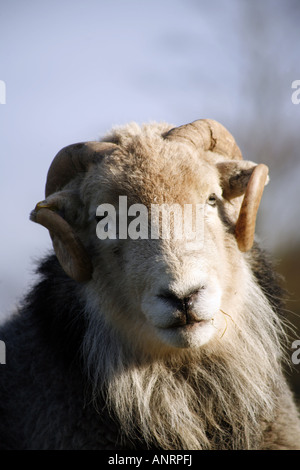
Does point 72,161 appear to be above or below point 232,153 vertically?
below

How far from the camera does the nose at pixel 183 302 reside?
171 inches

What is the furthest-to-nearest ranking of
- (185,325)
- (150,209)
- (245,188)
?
(245,188)
(150,209)
(185,325)

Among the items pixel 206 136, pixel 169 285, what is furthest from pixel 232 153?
pixel 169 285

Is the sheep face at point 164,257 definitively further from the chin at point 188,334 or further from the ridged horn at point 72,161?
the ridged horn at point 72,161

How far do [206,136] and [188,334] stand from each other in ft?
6.71

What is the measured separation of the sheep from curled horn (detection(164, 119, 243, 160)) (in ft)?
0.05

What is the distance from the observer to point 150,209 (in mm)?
4832

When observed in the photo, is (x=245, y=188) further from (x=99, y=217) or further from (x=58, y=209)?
(x=58, y=209)

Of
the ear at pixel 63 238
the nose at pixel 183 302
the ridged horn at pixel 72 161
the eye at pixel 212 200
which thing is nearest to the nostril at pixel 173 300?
the nose at pixel 183 302

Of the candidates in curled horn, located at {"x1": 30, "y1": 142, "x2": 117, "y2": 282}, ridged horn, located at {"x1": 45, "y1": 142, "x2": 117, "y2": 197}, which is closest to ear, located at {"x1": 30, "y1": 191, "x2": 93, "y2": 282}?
curled horn, located at {"x1": 30, "y1": 142, "x2": 117, "y2": 282}

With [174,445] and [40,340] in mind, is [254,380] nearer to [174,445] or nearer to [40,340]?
[174,445]

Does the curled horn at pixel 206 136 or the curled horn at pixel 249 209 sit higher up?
the curled horn at pixel 206 136

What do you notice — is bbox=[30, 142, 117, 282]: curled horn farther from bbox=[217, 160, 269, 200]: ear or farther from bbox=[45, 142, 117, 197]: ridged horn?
bbox=[217, 160, 269, 200]: ear
